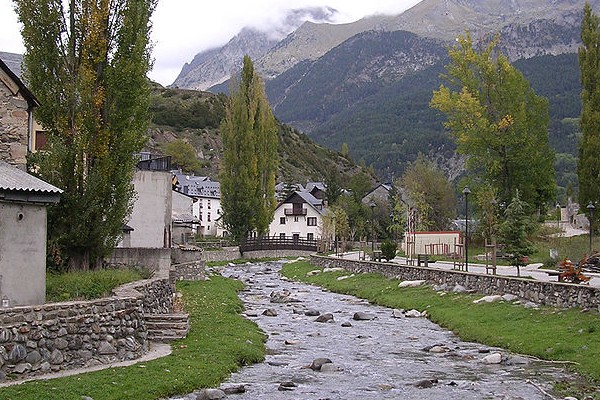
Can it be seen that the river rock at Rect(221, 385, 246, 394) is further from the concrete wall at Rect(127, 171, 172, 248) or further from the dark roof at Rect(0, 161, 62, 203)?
the concrete wall at Rect(127, 171, 172, 248)

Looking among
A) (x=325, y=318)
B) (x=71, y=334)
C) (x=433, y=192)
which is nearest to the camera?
(x=71, y=334)

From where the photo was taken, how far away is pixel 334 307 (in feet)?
116

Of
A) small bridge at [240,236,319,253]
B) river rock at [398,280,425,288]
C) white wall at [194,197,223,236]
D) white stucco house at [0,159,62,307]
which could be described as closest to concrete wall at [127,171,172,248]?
river rock at [398,280,425,288]

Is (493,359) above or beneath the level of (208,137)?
beneath

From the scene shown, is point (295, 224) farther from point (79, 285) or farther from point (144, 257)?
point (79, 285)

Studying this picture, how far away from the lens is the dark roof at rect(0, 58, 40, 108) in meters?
21.0

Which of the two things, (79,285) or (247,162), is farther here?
(247,162)

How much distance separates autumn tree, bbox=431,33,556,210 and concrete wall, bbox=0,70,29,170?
116 feet

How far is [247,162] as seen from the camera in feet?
238

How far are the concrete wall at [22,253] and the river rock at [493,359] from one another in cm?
1182

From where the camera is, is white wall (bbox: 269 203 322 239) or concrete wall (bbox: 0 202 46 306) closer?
concrete wall (bbox: 0 202 46 306)

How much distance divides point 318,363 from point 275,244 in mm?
62680

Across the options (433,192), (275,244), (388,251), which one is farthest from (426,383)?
(275,244)

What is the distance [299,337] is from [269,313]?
6479 millimetres
